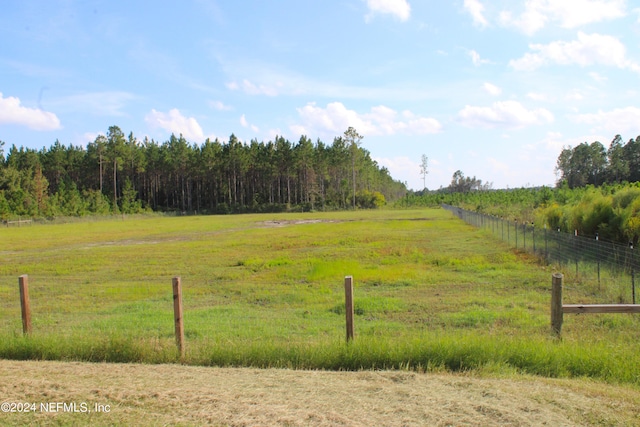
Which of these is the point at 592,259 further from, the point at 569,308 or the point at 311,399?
the point at 311,399

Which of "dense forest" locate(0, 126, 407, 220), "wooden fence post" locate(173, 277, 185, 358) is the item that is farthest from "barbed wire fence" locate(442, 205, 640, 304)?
"dense forest" locate(0, 126, 407, 220)

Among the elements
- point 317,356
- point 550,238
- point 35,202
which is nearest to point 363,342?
point 317,356

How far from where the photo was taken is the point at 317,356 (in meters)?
6.52

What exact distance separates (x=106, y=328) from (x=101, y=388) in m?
4.37

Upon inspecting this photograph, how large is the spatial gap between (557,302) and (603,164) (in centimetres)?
9969

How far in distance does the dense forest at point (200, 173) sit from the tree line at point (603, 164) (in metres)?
42.2

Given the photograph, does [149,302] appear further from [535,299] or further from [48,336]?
[535,299]

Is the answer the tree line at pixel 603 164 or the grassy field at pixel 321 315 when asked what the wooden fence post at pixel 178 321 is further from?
the tree line at pixel 603 164

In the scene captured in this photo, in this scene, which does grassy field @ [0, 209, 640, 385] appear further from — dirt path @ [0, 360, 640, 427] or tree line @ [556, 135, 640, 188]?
tree line @ [556, 135, 640, 188]

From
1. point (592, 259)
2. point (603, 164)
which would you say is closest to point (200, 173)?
point (603, 164)

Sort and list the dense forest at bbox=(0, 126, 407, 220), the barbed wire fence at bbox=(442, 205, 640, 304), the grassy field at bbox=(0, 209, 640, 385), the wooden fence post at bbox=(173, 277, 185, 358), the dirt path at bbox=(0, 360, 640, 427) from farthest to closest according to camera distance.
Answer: the dense forest at bbox=(0, 126, 407, 220), the barbed wire fence at bbox=(442, 205, 640, 304), the wooden fence post at bbox=(173, 277, 185, 358), the grassy field at bbox=(0, 209, 640, 385), the dirt path at bbox=(0, 360, 640, 427)

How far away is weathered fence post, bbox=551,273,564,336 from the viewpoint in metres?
6.68

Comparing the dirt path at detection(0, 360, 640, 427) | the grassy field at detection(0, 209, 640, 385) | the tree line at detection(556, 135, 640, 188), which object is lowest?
the grassy field at detection(0, 209, 640, 385)

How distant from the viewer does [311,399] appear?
4.87m
